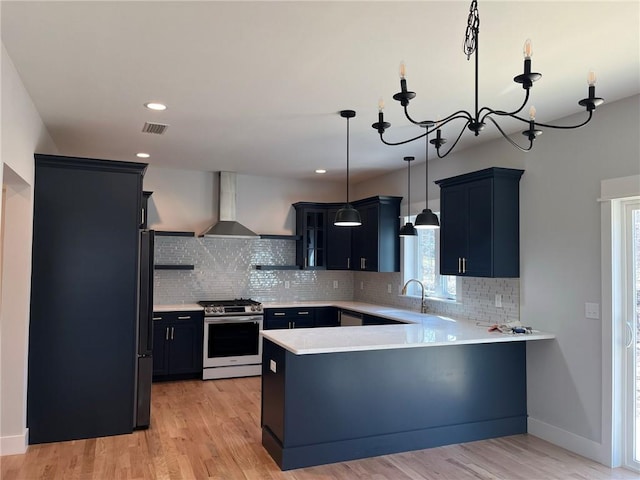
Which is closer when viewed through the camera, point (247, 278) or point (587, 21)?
point (587, 21)

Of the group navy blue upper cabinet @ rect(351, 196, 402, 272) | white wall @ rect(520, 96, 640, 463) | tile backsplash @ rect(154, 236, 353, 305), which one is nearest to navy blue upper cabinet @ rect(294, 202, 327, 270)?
tile backsplash @ rect(154, 236, 353, 305)

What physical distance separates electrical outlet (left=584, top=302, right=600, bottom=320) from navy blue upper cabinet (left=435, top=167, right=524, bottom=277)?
0.73 m

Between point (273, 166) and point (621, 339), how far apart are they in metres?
4.30

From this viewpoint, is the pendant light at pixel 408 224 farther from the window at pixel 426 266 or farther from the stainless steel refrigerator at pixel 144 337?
the stainless steel refrigerator at pixel 144 337

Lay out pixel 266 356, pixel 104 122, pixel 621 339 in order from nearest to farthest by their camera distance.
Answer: pixel 621 339, pixel 266 356, pixel 104 122

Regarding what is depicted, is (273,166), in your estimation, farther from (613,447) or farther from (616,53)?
(613,447)

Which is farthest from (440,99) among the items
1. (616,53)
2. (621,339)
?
(621,339)

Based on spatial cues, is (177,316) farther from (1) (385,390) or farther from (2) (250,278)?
(1) (385,390)

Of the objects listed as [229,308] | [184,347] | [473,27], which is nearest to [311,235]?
[229,308]

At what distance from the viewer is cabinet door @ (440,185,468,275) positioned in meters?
4.73

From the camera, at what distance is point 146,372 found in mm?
4426

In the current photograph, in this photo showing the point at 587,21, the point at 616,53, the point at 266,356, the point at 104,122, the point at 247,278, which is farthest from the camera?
the point at 247,278

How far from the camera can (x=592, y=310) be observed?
3805mm

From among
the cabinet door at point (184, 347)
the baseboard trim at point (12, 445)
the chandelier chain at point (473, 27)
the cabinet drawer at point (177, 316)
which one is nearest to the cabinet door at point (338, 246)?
the cabinet drawer at point (177, 316)
